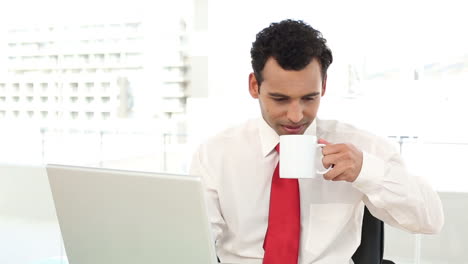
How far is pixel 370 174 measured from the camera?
122cm

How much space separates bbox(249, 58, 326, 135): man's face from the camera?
131 centimetres

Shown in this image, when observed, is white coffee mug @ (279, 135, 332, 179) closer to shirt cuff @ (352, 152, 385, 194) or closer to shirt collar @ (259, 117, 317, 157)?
shirt cuff @ (352, 152, 385, 194)

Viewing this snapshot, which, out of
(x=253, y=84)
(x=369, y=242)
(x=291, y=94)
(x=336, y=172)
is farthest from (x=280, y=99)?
(x=369, y=242)

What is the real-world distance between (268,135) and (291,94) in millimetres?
197

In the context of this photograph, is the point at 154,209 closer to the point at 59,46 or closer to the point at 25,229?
the point at 25,229

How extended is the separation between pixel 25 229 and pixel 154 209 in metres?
3.49

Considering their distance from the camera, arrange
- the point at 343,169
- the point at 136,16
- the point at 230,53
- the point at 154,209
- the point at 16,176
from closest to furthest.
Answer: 1. the point at 154,209
2. the point at 343,169
3. the point at 16,176
4. the point at 230,53
5. the point at 136,16

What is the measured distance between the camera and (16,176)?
4340 mm

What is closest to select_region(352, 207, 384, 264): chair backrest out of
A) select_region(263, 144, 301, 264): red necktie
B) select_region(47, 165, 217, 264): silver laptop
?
select_region(263, 144, 301, 264): red necktie

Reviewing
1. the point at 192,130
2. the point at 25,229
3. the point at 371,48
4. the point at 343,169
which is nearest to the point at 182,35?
the point at 192,130

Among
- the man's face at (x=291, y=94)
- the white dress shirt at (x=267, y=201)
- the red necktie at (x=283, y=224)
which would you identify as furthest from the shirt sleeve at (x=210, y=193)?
the man's face at (x=291, y=94)

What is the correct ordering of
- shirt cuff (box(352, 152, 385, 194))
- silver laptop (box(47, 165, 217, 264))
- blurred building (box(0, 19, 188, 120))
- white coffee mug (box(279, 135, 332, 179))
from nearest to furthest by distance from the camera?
silver laptop (box(47, 165, 217, 264))
white coffee mug (box(279, 135, 332, 179))
shirt cuff (box(352, 152, 385, 194))
blurred building (box(0, 19, 188, 120))

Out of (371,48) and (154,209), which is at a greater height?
(371,48)

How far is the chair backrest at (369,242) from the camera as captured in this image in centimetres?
146
